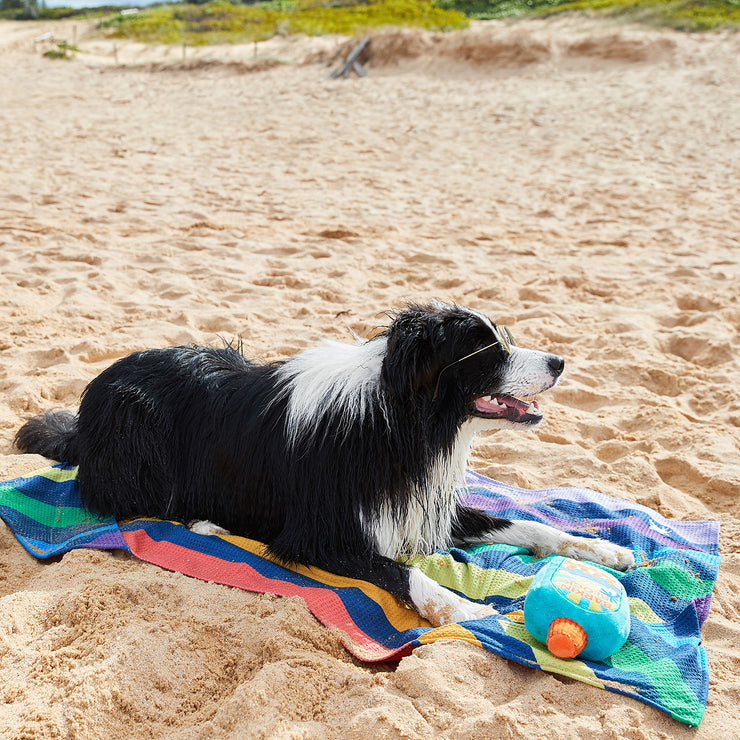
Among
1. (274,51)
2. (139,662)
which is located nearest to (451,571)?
(139,662)

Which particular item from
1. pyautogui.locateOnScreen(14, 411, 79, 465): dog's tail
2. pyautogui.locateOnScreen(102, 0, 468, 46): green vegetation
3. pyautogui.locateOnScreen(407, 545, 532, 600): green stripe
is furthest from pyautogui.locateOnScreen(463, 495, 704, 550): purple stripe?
pyautogui.locateOnScreen(102, 0, 468, 46): green vegetation

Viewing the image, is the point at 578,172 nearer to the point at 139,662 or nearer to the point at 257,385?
the point at 257,385

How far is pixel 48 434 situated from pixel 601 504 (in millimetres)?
2711

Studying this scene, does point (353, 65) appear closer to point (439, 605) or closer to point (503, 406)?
point (503, 406)

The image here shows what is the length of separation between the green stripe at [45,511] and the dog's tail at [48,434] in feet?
1.21

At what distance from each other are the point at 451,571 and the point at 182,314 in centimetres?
312

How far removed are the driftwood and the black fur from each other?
15606 mm

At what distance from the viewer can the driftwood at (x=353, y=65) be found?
1750 centimetres

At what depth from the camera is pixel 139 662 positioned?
2.35 metres

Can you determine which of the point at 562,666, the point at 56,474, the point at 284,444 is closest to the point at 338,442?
the point at 284,444

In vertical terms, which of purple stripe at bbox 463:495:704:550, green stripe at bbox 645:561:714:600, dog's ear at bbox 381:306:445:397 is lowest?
purple stripe at bbox 463:495:704:550

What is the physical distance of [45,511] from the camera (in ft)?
10.7

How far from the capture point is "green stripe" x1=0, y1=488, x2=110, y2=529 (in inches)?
126

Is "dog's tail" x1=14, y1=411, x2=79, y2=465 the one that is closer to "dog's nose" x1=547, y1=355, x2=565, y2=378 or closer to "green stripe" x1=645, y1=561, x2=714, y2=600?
"dog's nose" x1=547, y1=355, x2=565, y2=378
